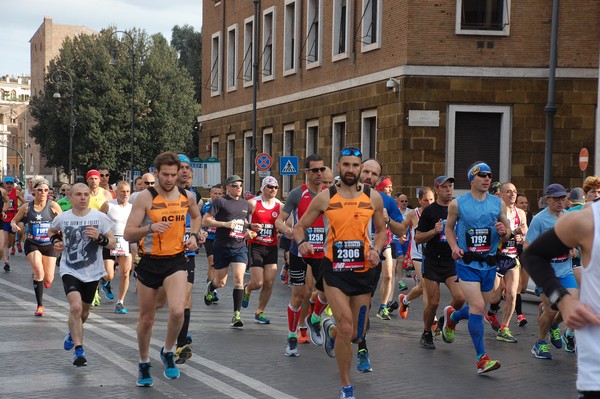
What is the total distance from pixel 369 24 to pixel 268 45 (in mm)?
9615

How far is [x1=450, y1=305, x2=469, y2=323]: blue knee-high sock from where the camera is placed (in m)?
10.2

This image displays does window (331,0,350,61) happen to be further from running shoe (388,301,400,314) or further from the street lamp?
the street lamp

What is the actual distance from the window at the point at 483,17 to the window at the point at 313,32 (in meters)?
7.76

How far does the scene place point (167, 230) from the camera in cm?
841

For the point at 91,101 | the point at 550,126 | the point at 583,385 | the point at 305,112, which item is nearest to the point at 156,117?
the point at 91,101

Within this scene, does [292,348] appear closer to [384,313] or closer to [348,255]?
[348,255]

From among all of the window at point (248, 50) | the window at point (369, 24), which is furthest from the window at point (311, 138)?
the window at point (248, 50)

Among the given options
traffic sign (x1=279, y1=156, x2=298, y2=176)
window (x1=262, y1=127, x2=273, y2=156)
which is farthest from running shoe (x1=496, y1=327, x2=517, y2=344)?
window (x1=262, y1=127, x2=273, y2=156)

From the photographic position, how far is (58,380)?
27.6 feet

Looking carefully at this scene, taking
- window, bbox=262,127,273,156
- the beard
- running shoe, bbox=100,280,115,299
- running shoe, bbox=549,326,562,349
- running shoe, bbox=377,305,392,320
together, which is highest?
window, bbox=262,127,273,156

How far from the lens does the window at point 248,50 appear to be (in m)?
40.4

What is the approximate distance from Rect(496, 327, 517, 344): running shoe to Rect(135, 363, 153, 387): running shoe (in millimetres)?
4666

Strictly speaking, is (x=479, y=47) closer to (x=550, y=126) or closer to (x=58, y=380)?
(x=550, y=126)

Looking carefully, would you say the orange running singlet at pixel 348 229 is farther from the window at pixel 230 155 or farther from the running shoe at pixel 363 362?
the window at pixel 230 155
